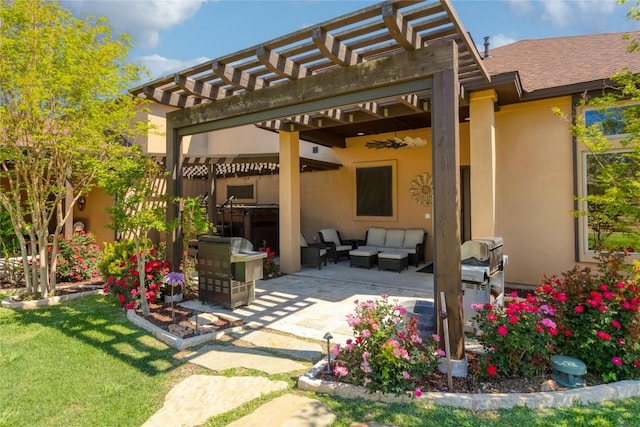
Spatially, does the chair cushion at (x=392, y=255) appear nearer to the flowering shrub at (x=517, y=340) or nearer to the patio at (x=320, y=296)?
the patio at (x=320, y=296)

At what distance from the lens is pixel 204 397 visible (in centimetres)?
290

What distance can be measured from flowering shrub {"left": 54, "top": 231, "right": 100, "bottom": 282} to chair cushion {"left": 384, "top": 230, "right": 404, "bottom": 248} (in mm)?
6920

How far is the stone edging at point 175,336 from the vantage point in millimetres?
3951

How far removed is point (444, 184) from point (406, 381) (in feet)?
5.72

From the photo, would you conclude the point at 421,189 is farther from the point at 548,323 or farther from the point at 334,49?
the point at 548,323

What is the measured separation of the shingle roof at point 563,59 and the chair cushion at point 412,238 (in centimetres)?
398

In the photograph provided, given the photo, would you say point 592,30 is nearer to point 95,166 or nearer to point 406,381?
point 406,381

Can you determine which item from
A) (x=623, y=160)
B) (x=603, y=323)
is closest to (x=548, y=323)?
(x=603, y=323)

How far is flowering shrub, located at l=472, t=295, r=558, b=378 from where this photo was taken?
2.90 metres

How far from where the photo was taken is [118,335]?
4.28 metres

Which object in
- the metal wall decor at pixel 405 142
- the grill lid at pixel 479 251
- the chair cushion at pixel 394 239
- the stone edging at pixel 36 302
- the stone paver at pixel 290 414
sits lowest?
the stone paver at pixel 290 414

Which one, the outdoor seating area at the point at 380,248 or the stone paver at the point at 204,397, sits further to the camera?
the outdoor seating area at the point at 380,248

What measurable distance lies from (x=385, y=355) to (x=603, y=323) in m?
1.96

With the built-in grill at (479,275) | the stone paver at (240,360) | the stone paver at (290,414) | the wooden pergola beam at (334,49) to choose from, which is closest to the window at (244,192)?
the stone paver at (240,360)
